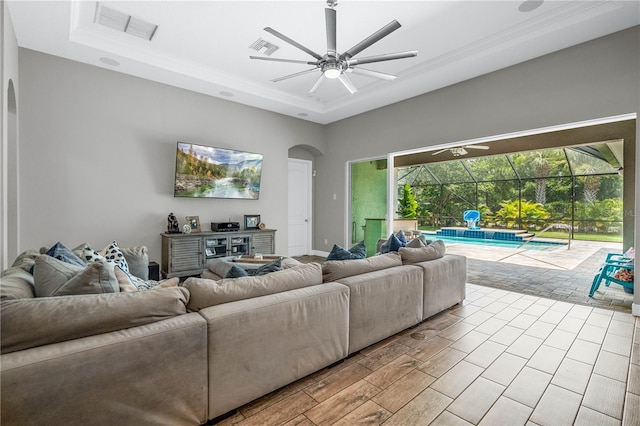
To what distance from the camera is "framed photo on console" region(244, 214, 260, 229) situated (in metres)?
5.55

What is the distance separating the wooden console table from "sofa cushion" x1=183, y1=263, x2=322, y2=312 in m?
3.01

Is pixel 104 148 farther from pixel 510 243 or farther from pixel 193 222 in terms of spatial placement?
pixel 510 243

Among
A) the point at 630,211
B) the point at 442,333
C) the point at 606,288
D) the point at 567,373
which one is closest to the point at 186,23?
the point at 442,333

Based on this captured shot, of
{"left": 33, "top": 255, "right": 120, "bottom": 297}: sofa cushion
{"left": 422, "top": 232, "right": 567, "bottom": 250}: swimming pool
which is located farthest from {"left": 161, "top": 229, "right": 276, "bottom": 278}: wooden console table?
{"left": 422, "top": 232, "right": 567, "bottom": 250}: swimming pool

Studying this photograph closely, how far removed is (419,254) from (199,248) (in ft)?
11.1

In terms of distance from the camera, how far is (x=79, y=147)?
13.1 feet

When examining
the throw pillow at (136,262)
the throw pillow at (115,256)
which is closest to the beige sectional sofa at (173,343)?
the throw pillow at (115,256)

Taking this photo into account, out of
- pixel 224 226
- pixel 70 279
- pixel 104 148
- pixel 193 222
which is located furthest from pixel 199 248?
pixel 70 279

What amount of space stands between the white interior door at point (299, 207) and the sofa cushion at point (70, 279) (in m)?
5.36

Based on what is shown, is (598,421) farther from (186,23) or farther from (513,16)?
(186,23)

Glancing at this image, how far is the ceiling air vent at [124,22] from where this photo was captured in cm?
321

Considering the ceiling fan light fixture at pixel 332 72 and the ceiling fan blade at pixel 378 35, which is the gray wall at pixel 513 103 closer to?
the ceiling fan blade at pixel 378 35

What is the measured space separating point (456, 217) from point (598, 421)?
963cm

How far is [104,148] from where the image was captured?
4.20m
